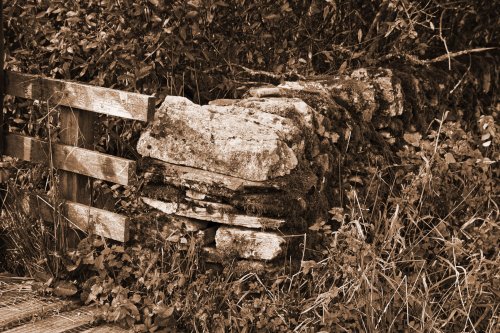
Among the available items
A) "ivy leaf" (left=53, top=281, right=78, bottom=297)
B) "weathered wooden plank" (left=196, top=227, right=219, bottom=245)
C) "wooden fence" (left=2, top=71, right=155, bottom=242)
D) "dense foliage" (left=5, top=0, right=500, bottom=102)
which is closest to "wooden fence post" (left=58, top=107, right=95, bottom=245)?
"wooden fence" (left=2, top=71, right=155, bottom=242)

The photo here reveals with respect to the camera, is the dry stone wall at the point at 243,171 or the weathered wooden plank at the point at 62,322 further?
the dry stone wall at the point at 243,171

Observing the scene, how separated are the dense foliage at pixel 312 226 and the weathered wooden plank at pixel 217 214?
0.14m

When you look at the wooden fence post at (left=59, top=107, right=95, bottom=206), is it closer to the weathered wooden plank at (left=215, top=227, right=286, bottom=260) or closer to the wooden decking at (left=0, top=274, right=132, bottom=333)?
the wooden decking at (left=0, top=274, right=132, bottom=333)

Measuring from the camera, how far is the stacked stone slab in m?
4.79

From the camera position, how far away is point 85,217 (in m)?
5.18

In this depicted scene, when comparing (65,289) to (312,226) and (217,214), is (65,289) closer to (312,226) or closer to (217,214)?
(217,214)

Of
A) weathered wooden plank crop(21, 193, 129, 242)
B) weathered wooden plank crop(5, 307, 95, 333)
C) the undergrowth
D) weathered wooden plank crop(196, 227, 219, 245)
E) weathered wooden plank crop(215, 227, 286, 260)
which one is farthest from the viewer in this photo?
weathered wooden plank crop(21, 193, 129, 242)

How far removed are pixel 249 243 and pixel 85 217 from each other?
111 cm

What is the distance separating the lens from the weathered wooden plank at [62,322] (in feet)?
15.2

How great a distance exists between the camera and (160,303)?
4680mm

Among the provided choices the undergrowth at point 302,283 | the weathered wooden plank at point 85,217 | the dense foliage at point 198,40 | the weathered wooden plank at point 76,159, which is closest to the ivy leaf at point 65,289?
the undergrowth at point 302,283

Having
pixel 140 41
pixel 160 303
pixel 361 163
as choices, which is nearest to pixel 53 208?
pixel 160 303

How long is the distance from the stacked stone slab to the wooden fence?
0.22m

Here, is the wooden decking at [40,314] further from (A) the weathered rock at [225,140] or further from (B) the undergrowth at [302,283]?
(A) the weathered rock at [225,140]
